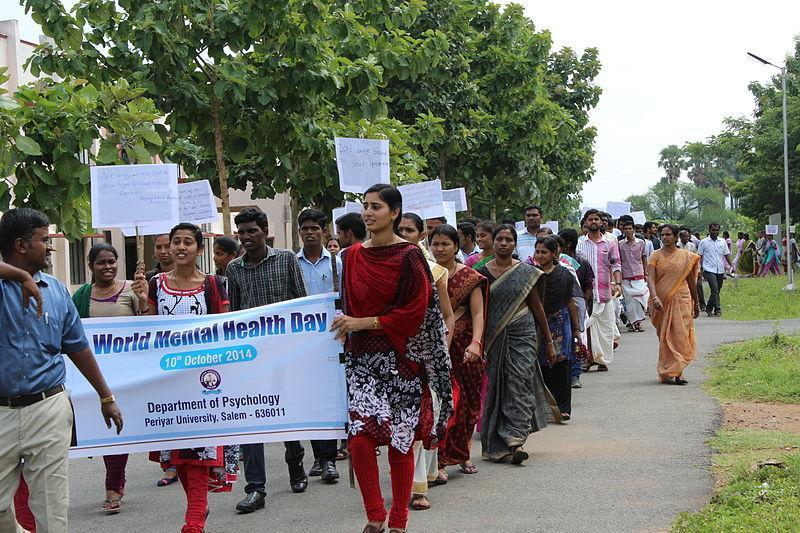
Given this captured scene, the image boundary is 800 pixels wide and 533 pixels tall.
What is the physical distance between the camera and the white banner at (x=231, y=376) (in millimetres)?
6859

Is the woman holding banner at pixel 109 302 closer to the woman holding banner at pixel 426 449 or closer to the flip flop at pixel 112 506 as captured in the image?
the flip flop at pixel 112 506

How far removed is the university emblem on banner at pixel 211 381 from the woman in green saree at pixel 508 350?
246cm

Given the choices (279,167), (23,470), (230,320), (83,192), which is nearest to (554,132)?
(279,167)

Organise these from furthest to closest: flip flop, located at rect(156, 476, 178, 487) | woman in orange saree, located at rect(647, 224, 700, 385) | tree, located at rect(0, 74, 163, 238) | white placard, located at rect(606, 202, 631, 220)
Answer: white placard, located at rect(606, 202, 631, 220) < woman in orange saree, located at rect(647, 224, 700, 385) < tree, located at rect(0, 74, 163, 238) < flip flop, located at rect(156, 476, 178, 487)

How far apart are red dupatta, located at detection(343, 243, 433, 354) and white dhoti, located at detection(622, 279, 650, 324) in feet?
43.2

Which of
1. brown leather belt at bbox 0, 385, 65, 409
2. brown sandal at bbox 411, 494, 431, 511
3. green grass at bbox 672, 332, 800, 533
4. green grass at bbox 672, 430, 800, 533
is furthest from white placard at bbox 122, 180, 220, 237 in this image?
brown leather belt at bbox 0, 385, 65, 409

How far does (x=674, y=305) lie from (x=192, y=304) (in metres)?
7.15

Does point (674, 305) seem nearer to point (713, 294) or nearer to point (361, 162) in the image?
point (361, 162)

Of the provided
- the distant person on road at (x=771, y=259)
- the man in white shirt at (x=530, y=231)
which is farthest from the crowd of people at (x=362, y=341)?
the distant person on road at (x=771, y=259)

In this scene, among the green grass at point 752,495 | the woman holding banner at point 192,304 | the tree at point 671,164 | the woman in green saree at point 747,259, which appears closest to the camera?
the green grass at point 752,495

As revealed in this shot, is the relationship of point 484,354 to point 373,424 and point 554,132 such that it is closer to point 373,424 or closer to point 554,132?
point 373,424

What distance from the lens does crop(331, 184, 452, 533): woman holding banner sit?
19.8 ft

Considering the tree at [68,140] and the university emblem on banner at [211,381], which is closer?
the university emblem on banner at [211,381]

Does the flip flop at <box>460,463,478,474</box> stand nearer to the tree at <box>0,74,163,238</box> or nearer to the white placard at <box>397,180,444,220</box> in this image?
the tree at <box>0,74,163,238</box>
